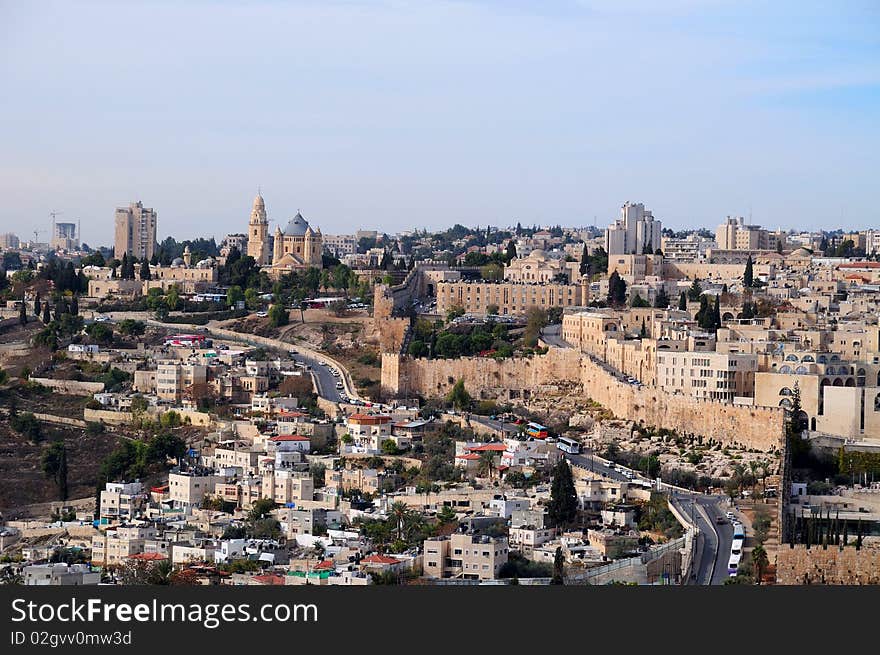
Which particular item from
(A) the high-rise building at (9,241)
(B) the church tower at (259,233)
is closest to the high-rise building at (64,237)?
(A) the high-rise building at (9,241)

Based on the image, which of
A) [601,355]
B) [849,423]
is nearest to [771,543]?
[849,423]

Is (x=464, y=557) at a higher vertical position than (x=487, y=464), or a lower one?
lower

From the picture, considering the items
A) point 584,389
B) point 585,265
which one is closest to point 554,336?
point 584,389

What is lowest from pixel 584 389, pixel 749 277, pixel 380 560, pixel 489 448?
pixel 380 560

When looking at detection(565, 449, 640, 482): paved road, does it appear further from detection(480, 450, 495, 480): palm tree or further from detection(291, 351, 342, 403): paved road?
detection(291, 351, 342, 403): paved road

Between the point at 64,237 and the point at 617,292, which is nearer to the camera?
the point at 617,292

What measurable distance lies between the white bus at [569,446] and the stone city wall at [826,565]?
808 cm

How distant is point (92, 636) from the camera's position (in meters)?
14.4

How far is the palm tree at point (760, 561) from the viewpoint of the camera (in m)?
19.5

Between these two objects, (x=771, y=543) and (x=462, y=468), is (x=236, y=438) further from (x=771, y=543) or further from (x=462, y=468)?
(x=771, y=543)

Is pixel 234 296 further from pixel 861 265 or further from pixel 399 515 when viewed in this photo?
pixel 399 515

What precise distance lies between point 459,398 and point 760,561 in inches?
505

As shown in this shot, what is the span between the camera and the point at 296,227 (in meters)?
52.0

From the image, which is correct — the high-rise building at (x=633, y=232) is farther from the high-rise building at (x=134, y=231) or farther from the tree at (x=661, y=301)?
the high-rise building at (x=134, y=231)
